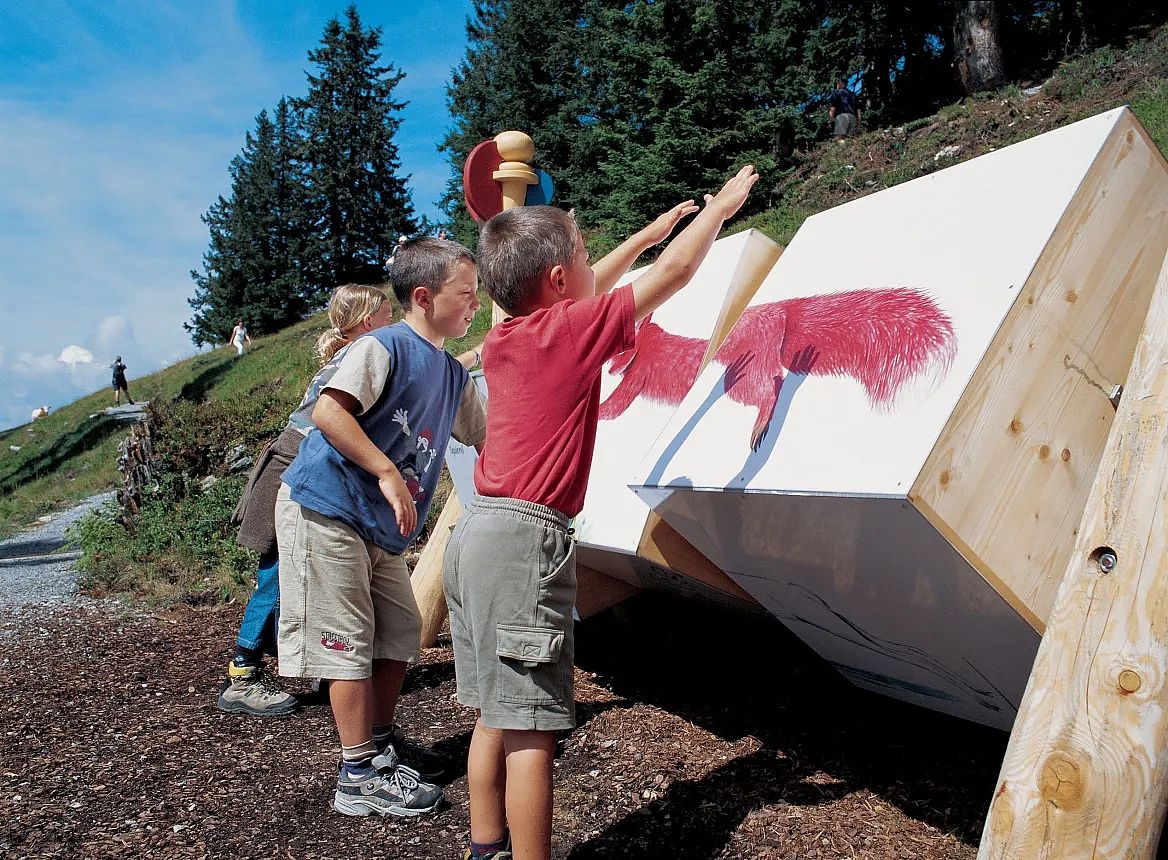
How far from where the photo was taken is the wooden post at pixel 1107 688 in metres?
1.63

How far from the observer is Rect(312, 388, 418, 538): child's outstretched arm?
2.45 m

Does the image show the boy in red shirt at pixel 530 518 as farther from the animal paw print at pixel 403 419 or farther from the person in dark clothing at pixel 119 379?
the person in dark clothing at pixel 119 379

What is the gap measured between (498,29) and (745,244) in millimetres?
32583

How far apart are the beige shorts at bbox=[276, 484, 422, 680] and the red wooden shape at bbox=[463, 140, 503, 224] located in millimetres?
1391

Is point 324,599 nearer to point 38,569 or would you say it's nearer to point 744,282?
point 744,282

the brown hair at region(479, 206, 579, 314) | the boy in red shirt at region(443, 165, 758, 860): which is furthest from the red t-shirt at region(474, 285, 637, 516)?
the brown hair at region(479, 206, 579, 314)

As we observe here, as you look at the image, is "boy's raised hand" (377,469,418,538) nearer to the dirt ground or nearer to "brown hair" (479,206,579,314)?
"brown hair" (479,206,579,314)

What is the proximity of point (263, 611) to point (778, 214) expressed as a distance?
9.01 metres

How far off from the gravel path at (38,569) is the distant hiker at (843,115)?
13006mm

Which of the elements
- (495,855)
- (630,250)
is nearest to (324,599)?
(495,855)

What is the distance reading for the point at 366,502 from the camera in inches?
106

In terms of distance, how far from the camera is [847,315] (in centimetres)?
236

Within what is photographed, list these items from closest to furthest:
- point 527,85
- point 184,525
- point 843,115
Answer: point 184,525, point 843,115, point 527,85

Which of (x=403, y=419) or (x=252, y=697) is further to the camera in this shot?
(x=252, y=697)
